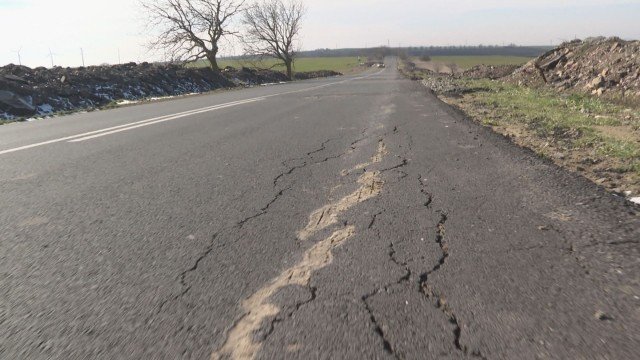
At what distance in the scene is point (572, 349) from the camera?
66.0 inches

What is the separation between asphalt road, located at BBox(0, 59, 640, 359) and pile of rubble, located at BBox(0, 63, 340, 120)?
8716 millimetres

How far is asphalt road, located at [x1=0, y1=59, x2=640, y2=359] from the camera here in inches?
69.5

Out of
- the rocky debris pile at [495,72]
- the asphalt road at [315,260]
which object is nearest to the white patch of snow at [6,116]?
the asphalt road at [315,260]

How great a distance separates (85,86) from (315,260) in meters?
15.8

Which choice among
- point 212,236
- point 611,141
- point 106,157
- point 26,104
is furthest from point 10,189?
point 26,104

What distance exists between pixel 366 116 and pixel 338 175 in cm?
473

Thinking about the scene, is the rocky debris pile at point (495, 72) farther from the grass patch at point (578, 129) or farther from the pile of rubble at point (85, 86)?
the pile of rubble at point (85, 86)

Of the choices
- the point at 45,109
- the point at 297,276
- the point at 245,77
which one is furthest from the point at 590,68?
the point at 245,77

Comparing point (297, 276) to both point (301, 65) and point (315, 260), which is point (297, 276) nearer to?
point (315, 260)

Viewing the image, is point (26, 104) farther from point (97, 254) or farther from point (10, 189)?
point (97, 254)

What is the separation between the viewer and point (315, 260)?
2.47 m

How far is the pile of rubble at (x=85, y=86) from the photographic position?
12.1 metres

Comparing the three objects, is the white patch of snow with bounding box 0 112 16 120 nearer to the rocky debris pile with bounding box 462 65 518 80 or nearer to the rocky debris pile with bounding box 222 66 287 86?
the rocky debris pile with bounding box 222 66 287 86

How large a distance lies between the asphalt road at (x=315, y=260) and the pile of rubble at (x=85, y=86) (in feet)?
28.6
